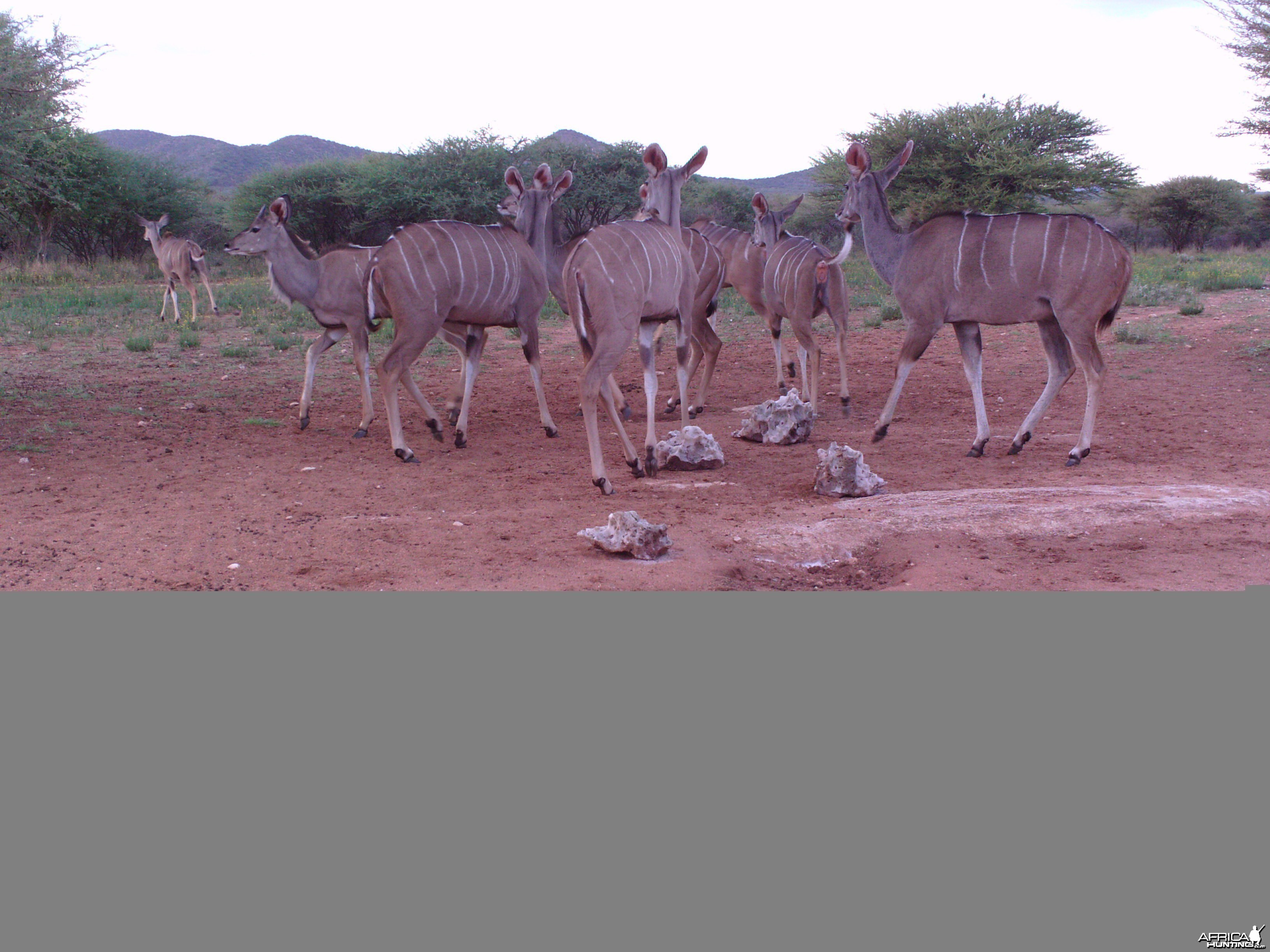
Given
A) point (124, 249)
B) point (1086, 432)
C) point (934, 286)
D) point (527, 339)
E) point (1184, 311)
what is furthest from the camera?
point (124, 249)

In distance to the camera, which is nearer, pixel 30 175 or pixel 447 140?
pixel 30 175

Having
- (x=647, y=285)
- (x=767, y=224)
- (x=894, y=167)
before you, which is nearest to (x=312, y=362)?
(x=647, y=285)

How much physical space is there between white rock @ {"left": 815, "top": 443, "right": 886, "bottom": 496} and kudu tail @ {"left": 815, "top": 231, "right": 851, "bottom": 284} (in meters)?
3.38

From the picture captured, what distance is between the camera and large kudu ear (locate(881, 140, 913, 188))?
8.33m

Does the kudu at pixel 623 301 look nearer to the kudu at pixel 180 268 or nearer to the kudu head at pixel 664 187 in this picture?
the kudu head at pixel 664 187

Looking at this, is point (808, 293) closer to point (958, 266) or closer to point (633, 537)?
point (958, 266)

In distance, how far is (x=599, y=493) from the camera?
6.73m

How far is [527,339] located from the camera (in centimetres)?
863

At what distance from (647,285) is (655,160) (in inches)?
69.3

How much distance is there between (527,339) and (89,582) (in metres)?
4.55

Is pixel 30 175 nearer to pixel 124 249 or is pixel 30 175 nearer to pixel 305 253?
pixel 305 253

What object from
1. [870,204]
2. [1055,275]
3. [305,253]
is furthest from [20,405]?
[1055,275]

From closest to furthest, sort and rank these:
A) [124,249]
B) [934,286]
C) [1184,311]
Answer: [934,286] < [1184,311] < [124,249]

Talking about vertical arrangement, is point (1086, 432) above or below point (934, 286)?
below
